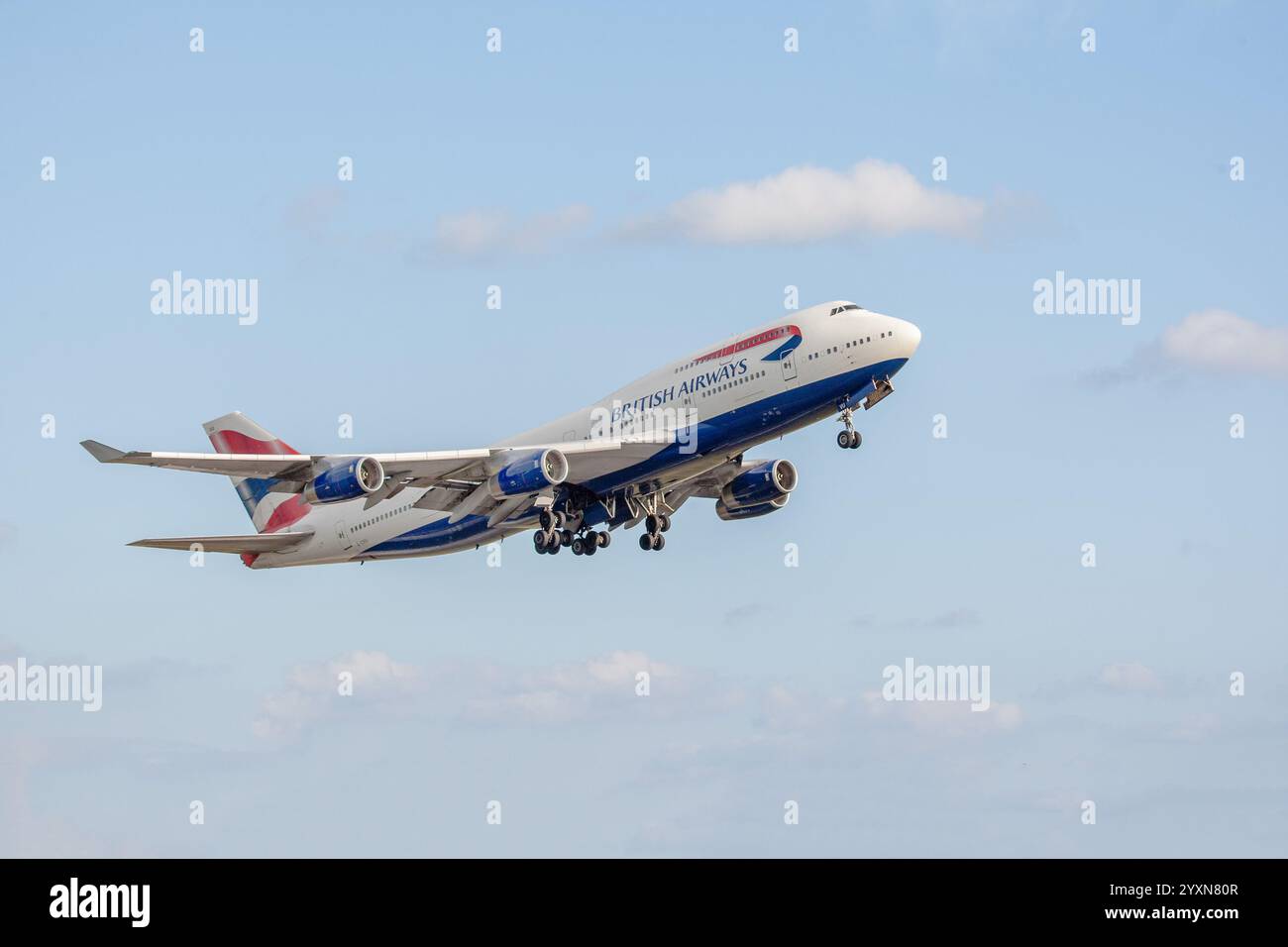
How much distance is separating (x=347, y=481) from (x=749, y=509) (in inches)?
808

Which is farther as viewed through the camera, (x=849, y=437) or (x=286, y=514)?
(x=286, y=514)

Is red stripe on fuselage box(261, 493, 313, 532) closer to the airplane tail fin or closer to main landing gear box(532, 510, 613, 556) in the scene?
the airplane tail fin

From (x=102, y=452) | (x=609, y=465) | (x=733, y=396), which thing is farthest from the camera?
(x=609, y=465)

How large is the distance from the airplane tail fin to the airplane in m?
1.34

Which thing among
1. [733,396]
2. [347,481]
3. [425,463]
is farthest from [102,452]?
[733,396]

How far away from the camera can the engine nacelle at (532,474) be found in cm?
6681

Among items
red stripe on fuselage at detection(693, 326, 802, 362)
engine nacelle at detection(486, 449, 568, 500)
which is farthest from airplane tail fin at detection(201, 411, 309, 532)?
red stripe on fuselage at detection(693, 326, 802, 362)

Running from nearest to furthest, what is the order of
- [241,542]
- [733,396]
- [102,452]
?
[102,452] < [733,396] < [241,542]

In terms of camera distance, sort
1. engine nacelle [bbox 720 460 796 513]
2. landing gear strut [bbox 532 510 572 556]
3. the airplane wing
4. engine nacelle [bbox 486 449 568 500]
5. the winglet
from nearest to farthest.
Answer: the winglet, the airplane wing, engine nacelle [bbox 486 449 568 500], landing gear strut [bbox 532 510 572 556], engine nacelle [bbox 720 460 796 513]

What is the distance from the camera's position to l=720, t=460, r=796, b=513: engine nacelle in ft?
251

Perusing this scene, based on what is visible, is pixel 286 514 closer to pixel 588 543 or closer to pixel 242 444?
pixel 242 444

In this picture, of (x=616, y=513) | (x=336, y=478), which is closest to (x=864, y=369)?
(x=616, y=513)

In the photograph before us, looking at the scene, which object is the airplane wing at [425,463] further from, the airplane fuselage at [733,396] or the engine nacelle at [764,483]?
the engine nacelle at [764,483]

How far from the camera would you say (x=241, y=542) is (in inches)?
3012
